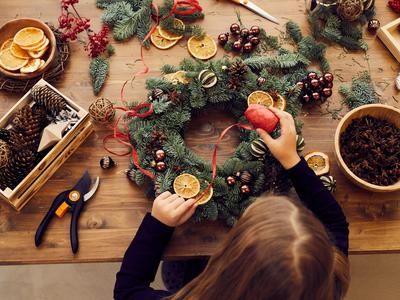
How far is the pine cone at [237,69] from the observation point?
4.36 feet

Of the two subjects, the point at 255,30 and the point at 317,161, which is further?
the point at 255,30

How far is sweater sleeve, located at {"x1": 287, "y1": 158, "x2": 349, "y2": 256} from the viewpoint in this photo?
122 centimetres

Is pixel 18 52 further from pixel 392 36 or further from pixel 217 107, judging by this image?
pixel 392 36

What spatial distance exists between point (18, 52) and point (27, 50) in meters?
0.04

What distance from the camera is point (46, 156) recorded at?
1270 mm

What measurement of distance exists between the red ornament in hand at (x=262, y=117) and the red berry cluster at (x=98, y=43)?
0.53m

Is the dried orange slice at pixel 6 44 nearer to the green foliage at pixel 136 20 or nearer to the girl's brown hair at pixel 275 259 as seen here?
the green foliage at pixel 136 20

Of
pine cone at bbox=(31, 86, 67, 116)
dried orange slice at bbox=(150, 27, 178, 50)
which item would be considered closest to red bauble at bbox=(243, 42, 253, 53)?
dried orange slice at bbox=(150, 27, 178, 50)


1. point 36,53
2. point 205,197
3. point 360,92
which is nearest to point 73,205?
point 205,197

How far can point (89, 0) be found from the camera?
1.52 m

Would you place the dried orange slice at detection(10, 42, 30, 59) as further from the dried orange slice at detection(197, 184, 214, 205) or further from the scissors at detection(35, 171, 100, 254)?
the dried orange slice at detection(197, 184, 214, 205)

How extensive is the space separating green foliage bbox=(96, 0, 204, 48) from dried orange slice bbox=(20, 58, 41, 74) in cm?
25

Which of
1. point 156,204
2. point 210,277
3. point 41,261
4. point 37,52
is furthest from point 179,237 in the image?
point 37,52

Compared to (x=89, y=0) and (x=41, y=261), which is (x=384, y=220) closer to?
(x=41, y=261)
